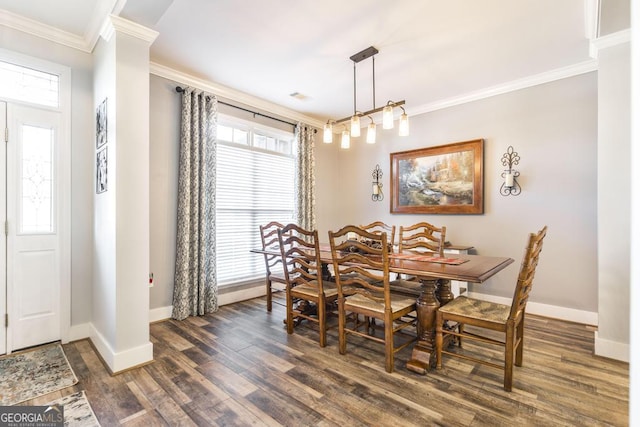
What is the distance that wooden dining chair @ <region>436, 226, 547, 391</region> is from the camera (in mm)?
1953

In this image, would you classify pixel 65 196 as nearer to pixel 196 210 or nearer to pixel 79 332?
pixel 196 210

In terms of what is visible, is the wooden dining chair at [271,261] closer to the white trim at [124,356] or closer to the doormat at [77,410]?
the white trim at [124,356]

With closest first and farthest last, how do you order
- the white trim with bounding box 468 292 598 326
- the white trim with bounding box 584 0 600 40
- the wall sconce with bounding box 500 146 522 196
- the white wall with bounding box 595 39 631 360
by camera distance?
the white trim with bounding box 584 0 600 40
the white wall with bounding box 595 39 631 360
the white trim with bounding box 468 292 598 326
the wall sconce with bounding box 500 146 522 196

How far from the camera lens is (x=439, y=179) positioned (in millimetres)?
4184

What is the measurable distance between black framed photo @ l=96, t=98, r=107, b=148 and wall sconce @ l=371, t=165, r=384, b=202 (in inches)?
139

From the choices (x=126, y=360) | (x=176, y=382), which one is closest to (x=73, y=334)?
(x=126, y=360)

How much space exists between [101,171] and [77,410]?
1777mm

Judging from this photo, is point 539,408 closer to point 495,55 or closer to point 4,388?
point 495,55

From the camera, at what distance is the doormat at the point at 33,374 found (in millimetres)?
2023

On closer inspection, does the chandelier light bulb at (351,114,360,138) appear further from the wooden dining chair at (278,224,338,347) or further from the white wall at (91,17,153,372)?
the white wall at (91,17,153,372)

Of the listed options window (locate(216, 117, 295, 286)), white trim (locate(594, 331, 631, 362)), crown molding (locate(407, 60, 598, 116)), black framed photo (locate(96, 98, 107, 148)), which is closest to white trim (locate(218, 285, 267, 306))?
window (locate(216, 117, 295, 286))

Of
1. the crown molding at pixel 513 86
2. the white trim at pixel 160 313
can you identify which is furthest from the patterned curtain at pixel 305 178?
the white trim at pixel 160 313

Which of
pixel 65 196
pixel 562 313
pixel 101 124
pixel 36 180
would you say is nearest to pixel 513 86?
pixel 562 313

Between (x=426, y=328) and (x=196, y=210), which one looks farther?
(x=196, y=210)
